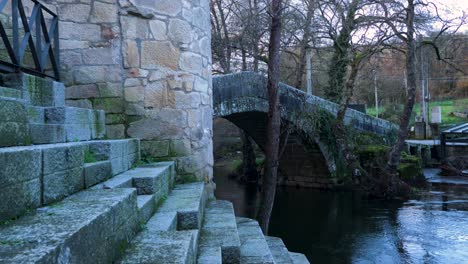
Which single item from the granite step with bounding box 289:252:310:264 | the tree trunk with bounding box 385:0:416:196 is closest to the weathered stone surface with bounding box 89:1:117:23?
the granite step with bounding box 289:252:310:264

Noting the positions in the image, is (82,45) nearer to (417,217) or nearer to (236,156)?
(417,217)

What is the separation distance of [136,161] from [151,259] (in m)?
2.29

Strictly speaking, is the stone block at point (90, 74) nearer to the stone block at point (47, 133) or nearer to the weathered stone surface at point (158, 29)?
the weathered stone surface at point (158, 29)

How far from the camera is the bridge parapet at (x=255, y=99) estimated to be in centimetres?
888

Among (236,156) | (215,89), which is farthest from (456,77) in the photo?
(215,89)

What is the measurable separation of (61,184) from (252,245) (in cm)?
175

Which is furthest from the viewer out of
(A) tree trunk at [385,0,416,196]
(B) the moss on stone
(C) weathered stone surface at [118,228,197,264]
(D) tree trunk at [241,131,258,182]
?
(D) tree trunk at [241,131,258,182]

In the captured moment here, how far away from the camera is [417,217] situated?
8.65m

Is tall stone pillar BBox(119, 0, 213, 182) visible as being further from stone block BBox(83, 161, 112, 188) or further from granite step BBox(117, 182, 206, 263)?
stone block BBox(83, 161, 112, 188)

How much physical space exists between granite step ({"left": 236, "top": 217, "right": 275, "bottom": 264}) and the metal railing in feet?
6.50

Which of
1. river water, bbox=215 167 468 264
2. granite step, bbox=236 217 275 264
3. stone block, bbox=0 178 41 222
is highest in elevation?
Answer: stone block, bbox=0 178 41 222

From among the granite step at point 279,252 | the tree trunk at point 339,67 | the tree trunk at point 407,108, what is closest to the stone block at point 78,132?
the granite step at point 279,252

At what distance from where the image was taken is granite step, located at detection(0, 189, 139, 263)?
49.8 inches

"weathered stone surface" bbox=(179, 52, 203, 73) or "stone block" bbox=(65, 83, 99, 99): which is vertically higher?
"weathered stone surface" bbox=(179, 52, 203, 73)
